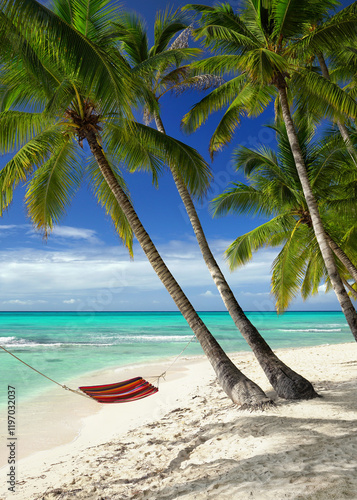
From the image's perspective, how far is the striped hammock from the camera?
14.0 ft

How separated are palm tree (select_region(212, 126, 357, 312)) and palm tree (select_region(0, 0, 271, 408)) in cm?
340

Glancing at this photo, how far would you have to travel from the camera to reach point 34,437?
496cm

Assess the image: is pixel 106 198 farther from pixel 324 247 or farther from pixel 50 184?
pixel 324 247

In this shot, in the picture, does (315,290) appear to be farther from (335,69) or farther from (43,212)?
(43,212)

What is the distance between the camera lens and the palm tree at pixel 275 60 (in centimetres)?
550

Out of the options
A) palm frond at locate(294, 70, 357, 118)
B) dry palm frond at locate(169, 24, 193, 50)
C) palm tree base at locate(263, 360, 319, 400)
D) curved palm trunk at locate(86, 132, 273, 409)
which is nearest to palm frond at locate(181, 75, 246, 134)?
palm frond at locate(294, 70, 357, 118)

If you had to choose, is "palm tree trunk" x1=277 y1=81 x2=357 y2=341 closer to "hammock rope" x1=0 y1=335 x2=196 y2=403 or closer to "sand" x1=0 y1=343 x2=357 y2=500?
"sand" x1=0 y1=343 x2=357 y2=500

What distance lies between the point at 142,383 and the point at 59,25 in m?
4.28

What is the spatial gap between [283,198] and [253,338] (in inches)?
167

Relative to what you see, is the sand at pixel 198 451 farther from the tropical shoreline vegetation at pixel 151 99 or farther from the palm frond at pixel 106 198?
the palm frond at pixel 106 198

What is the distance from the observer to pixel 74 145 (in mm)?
5703

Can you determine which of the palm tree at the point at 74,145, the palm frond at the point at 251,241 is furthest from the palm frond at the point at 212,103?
the palm frond at the point at 251,241

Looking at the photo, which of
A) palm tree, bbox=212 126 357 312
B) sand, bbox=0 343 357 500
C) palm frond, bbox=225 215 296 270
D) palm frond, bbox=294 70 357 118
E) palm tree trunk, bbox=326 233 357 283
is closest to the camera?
sand, bbox=0 343 357 500

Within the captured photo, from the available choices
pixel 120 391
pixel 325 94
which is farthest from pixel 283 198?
pixel 120 391
